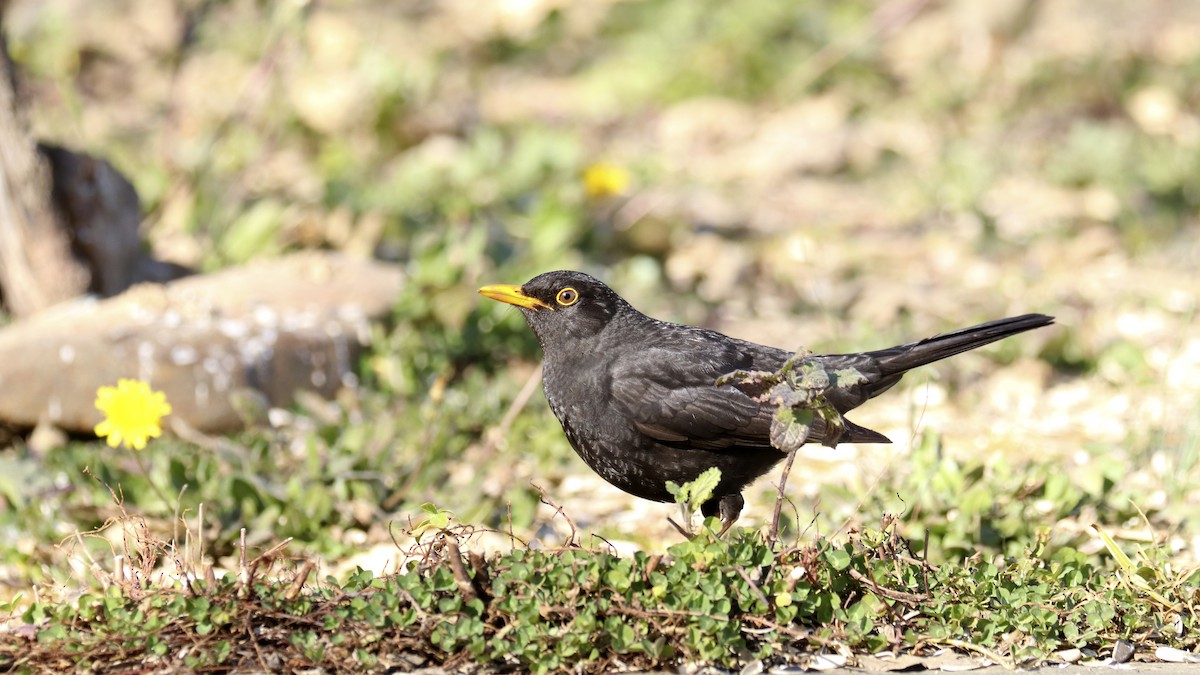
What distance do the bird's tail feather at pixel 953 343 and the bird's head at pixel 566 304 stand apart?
0.92 m

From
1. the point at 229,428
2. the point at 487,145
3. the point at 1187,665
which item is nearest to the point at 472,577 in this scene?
the point at 1187,665

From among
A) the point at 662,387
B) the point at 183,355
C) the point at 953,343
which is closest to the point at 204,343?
the point at 183,355

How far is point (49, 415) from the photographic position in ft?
20.0

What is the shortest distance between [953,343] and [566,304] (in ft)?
4.18

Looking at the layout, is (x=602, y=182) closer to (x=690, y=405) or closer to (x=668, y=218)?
(x=668, y=218)

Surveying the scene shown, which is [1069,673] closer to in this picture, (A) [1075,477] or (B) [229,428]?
(A) [1075,477]

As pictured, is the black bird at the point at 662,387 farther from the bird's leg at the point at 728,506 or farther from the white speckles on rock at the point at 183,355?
the white speckles on rock at the point at 183,355

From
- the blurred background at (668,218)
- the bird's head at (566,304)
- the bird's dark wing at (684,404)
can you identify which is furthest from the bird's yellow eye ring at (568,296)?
the blurred background at (668,218)

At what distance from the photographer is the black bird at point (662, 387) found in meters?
4.22

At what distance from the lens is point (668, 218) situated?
8969 millimetres

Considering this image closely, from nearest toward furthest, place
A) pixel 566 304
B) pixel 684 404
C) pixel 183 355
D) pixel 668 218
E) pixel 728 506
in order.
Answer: pixel 684 404, pixel 728 506, pixel 566 304, pixel 183 355, pixel 668 218

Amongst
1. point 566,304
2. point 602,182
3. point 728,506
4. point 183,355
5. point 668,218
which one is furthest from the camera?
point 668,218

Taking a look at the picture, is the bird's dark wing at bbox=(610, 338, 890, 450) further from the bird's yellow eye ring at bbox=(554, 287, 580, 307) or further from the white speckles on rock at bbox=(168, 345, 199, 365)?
the white speckles on rock at bbox=(168, 345, 199, 365)

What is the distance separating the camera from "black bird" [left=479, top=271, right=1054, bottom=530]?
4.22 m
